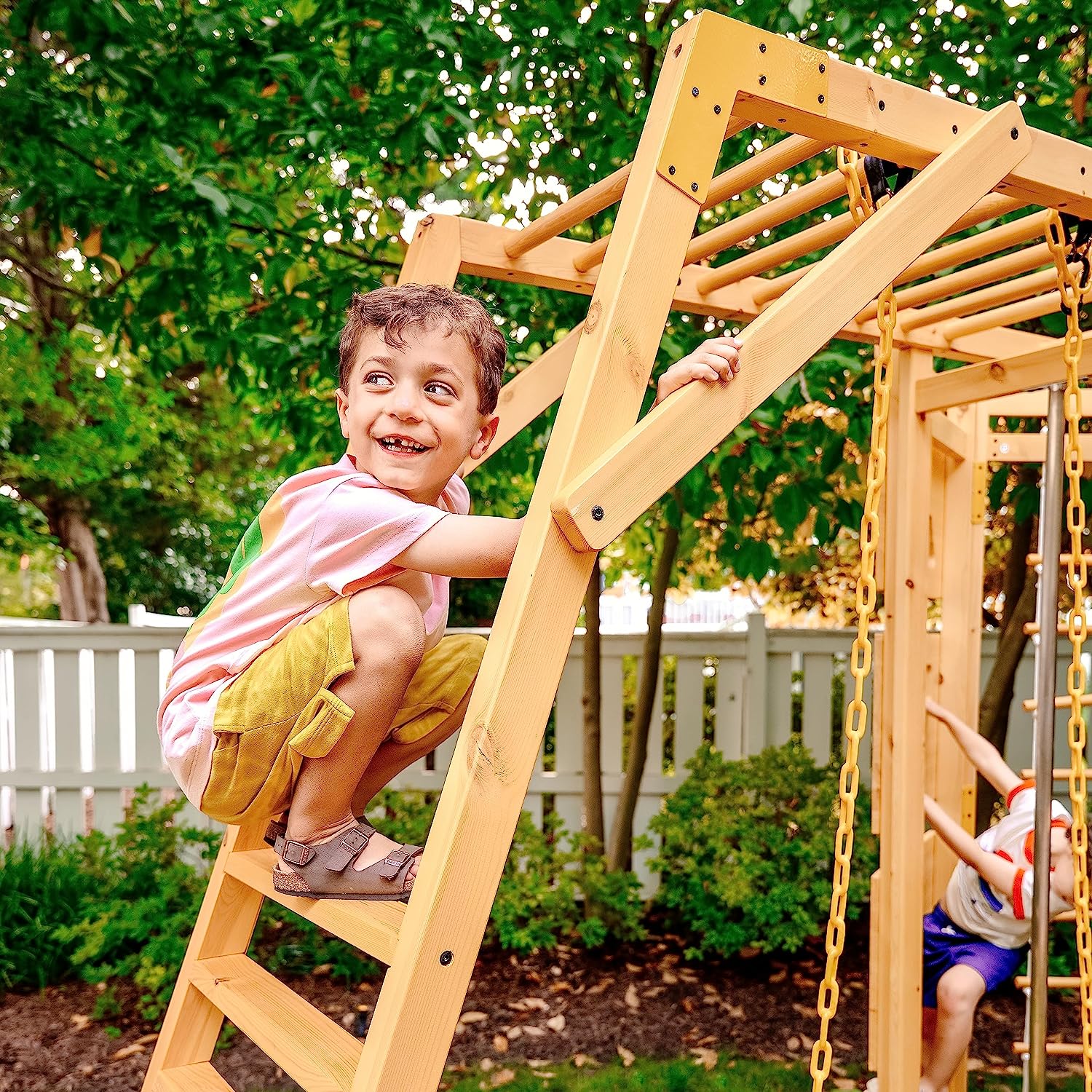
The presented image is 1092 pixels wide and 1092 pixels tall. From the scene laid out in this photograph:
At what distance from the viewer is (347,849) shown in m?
1.79

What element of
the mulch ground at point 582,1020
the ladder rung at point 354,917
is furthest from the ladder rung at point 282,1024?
the mulch ground at point 582,1020

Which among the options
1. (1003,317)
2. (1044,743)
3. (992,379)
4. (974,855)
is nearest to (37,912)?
(974,855)

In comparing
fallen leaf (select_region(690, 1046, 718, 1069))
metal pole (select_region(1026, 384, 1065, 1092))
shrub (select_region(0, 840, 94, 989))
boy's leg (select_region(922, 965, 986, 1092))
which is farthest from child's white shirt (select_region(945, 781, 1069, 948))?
shrub (select_region(0, 840, 94, 989))

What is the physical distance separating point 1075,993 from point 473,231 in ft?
12.8

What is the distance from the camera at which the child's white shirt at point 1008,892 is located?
10.3 feet

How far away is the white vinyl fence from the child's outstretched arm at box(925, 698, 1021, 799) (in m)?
1.89

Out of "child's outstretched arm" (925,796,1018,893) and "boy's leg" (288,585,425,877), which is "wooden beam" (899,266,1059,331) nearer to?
"child's outstretched arm" (925,796,1018,893)

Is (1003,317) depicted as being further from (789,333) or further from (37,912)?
(37,912)

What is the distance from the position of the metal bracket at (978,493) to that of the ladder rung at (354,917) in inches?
98.8

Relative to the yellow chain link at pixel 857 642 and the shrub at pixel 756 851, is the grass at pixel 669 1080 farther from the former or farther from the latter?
the yellow chain link at pixel 857 642

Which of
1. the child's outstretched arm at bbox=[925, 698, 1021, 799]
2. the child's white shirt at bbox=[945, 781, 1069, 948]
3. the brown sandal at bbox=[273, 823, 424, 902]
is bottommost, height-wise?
the child's white shirt at bbox=[945, 781, 1069, 948]

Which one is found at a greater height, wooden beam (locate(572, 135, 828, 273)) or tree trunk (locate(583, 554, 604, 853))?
wooden beam (locate(572, 135, 828, 273))

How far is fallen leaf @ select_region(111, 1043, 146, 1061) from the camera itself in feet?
11.8

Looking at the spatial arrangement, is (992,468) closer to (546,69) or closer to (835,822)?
(835,822)
